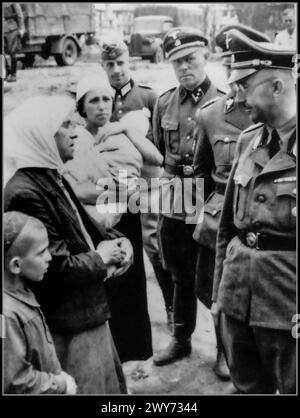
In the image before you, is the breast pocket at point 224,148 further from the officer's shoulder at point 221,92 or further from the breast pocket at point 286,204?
the breast pocket at point 286,204

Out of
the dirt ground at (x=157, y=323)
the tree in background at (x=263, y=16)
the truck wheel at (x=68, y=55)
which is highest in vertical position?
the tree in background at (x=263, y=16)

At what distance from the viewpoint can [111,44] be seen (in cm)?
397

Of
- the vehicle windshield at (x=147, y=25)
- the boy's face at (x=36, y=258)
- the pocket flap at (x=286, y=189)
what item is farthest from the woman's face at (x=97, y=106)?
the pocket flap at (x=286, y=189)

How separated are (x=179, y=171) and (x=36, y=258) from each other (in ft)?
5.68

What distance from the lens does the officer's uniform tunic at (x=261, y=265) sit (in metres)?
2.73

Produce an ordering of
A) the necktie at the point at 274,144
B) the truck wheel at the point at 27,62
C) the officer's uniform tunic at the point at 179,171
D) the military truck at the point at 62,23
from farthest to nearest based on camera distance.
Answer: the officer's uniform tunic at the point at 179,171 < the truck wheel at the point at 27,62 < the military truck at the point at 62,23 < the necktie at the point at 274,144

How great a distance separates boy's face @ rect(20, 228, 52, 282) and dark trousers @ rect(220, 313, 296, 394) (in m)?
1.02

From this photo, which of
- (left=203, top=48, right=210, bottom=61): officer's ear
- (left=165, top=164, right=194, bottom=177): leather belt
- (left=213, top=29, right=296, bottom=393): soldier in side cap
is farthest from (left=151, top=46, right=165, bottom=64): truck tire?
(left=213, top=29, right=296, bottom=393): soldier in side cap

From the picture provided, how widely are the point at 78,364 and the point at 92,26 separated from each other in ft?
6.37

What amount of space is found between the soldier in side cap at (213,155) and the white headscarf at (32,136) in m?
1.13

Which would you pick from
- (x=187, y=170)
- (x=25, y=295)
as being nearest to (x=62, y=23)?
(x=187, y=170)

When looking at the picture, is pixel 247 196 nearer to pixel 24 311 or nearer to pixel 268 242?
pixel 268 242

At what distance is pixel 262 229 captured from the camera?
9.14 feet
